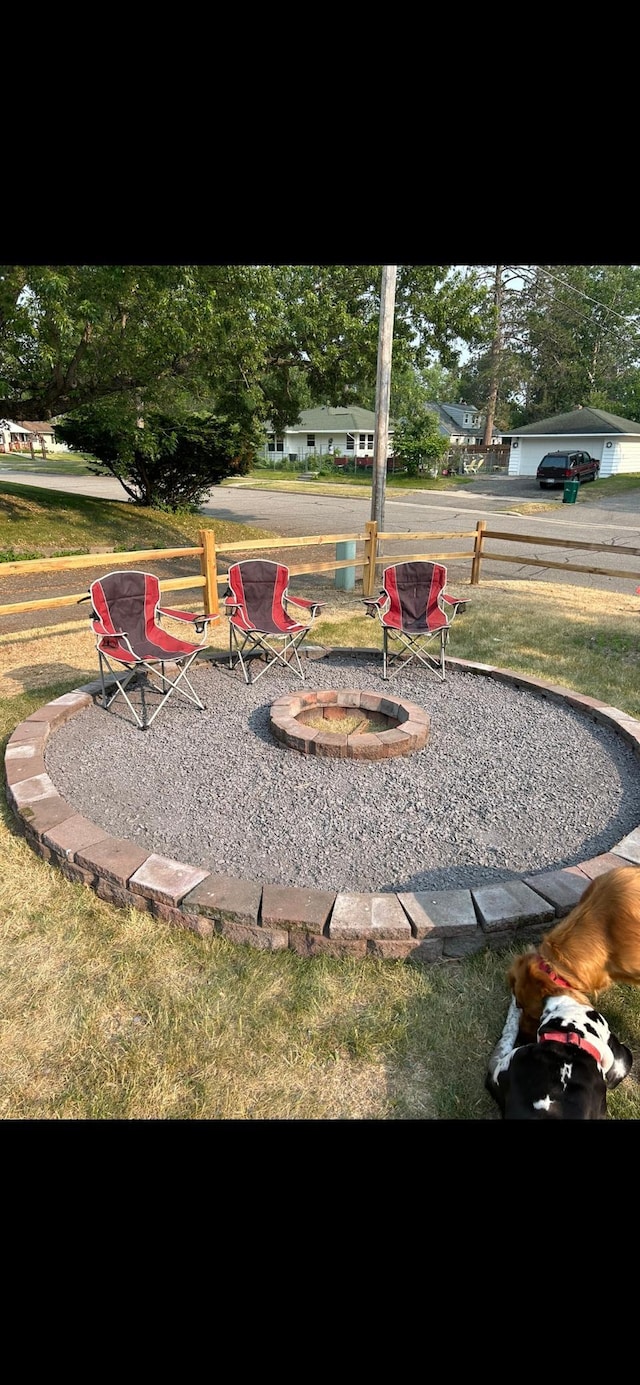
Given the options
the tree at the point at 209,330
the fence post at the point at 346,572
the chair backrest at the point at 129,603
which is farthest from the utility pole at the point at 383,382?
the chair backrest at the point at 129,603

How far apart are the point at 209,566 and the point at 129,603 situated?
1.41m

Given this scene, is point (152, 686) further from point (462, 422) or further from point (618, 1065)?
point (462, 422)

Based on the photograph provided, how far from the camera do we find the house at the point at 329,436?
4438cm

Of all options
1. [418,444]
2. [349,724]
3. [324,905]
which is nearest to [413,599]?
[349,724]

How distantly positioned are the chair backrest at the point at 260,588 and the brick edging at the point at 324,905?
304 cm

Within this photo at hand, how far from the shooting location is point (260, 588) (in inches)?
234

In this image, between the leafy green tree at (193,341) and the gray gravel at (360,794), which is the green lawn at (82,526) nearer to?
the leafy green tree at (193,341)

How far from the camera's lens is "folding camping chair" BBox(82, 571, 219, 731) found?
16.3 ft

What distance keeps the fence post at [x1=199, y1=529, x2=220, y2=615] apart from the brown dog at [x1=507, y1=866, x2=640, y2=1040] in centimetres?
516
